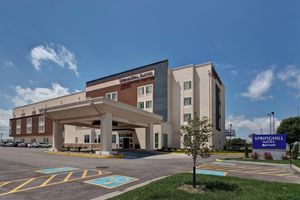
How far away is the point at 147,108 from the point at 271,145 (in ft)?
87.4

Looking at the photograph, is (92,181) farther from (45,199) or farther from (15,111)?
(15,111)

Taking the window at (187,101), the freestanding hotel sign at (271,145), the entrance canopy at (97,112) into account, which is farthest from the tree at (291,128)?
the entrance canopy at (97,112)

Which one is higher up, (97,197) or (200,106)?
(200,106)

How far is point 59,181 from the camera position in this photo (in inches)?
444

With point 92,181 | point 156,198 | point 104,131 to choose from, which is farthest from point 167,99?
point 156,198

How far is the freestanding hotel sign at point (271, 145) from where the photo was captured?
2522cm

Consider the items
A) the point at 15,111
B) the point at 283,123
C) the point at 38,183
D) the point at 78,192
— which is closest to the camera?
the point at 78,192

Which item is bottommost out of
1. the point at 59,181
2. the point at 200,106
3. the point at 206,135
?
the point at 59,181

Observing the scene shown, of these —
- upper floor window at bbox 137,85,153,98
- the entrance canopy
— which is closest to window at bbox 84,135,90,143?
upper floor window at bbox 137,85,153,98

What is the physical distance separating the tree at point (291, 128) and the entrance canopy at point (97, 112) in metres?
30.6

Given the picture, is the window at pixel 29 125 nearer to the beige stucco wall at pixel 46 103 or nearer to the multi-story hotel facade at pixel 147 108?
the beige stucco wall at pixel 46 103

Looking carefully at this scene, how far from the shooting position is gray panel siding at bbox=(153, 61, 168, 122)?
150 feet

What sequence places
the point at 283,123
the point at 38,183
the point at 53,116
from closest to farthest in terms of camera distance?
1. the point at 38,183
2. the point at 53,116
3. the point at 283,123

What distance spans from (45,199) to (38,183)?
318 centimetres
